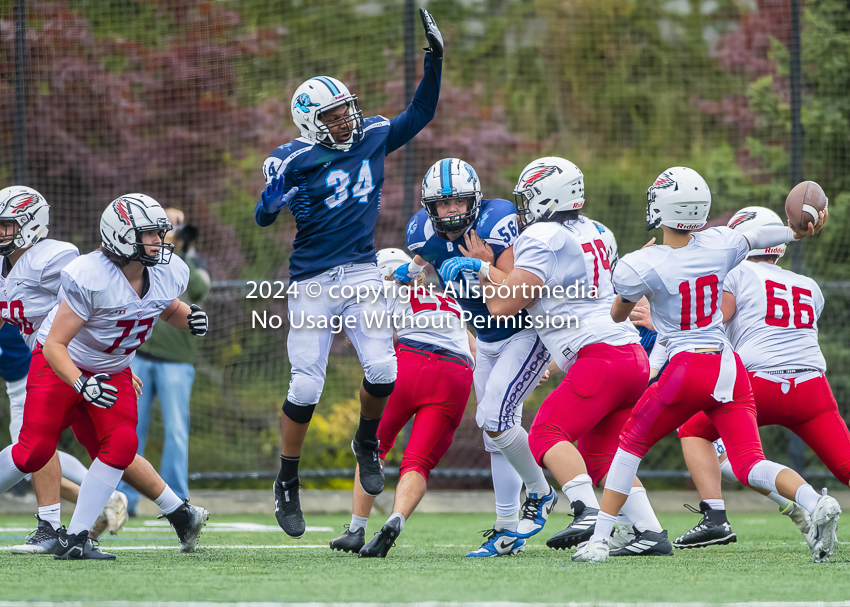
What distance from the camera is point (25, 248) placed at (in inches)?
234

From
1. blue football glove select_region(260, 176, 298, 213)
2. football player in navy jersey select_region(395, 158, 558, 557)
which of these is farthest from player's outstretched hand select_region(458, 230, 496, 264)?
blue football glove select_region(260, 176, 298, 213)

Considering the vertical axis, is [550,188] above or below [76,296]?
above

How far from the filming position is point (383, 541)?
5180 millimetres

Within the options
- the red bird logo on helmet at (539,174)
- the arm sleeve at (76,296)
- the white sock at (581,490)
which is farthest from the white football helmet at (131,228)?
the white sock at (581,490)

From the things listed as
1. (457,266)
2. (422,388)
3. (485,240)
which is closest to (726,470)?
(422,388)

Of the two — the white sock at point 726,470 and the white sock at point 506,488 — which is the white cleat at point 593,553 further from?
the white sock at point 726,470

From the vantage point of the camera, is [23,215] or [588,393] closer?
[588,393]

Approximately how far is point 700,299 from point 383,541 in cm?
190

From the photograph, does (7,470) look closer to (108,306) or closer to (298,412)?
(108,306)

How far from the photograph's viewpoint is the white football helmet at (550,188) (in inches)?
211

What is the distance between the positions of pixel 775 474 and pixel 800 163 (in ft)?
17.7

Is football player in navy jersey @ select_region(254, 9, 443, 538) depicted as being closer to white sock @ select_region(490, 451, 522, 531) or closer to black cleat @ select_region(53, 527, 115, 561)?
white sock @ select_region(490, 451, 522, 531)

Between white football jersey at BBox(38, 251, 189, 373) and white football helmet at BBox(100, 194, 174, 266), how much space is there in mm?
105

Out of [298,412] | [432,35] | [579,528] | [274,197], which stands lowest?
[579,528]
